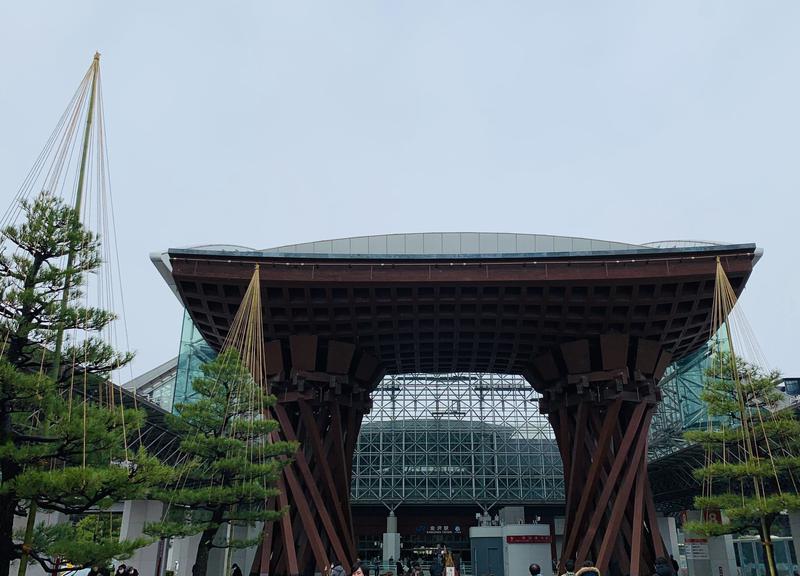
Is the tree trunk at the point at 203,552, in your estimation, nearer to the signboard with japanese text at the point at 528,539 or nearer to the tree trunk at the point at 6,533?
the tree trunk at the point at 6,533

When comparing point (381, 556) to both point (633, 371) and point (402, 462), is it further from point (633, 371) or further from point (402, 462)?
point (633, 371)

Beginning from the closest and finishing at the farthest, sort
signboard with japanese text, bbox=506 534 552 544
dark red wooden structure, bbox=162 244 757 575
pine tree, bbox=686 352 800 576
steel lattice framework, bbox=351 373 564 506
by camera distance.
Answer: pine tree, bbox=686 352 800 576 → dark red wooden structure, bbox=162 244 757 575 → signboard with japanese text, bbox=506 534 552 544 → steel lattice framework, bbox=351 373 564 506

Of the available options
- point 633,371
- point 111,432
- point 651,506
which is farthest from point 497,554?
point 111,432

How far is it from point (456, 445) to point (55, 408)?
142 ft

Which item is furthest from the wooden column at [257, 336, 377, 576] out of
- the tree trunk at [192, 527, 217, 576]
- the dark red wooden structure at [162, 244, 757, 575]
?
the tree trunk at [192, 527, 217, 576]

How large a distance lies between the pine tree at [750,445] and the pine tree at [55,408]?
13.9 meters

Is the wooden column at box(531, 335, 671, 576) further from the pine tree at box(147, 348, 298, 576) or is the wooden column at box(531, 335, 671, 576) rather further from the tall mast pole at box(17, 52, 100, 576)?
the tall mast pole at box(17, 52, 100, 576)

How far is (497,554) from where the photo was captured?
34.3 m

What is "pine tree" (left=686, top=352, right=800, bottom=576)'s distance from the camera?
53.5ft

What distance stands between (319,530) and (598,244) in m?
20.2

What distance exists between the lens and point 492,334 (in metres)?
28.2

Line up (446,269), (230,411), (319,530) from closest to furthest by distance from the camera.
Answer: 1. (230,411)
2. (446,269)
3. (319,530)

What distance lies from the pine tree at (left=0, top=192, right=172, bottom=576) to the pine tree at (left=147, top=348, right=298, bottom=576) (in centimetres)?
562

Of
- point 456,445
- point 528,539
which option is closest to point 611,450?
point 528,539
